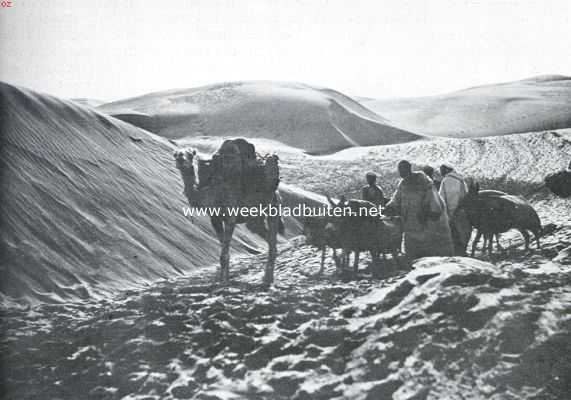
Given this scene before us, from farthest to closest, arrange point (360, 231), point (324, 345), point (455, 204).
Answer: point (455, 204) → point (360, 231) → point (324, 345)

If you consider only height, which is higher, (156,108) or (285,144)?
(156,108)

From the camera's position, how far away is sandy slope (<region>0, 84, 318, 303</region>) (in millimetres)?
4230

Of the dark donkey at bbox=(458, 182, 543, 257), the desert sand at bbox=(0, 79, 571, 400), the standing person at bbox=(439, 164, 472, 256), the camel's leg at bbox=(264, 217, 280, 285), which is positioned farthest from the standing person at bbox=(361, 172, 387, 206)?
the camel's leg at bbox=(264, 217, 280, 285)

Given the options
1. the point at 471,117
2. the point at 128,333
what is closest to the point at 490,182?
the point at 128,333

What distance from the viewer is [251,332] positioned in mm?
3617

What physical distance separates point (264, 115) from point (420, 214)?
15.5 metres

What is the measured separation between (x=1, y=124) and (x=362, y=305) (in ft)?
13.4

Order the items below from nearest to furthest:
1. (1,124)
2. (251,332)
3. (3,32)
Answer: (251,332), (3,32), (1,124)

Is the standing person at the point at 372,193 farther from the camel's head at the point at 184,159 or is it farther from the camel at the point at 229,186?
the camel's head at the point at 184,159

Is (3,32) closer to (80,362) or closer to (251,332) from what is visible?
(80,362)

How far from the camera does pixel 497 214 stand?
5738 millimetres

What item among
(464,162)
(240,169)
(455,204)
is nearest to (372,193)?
(455,204)

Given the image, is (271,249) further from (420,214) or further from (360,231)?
(420,214)

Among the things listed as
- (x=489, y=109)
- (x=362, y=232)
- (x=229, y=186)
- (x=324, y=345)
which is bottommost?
(x=324, y=345)
